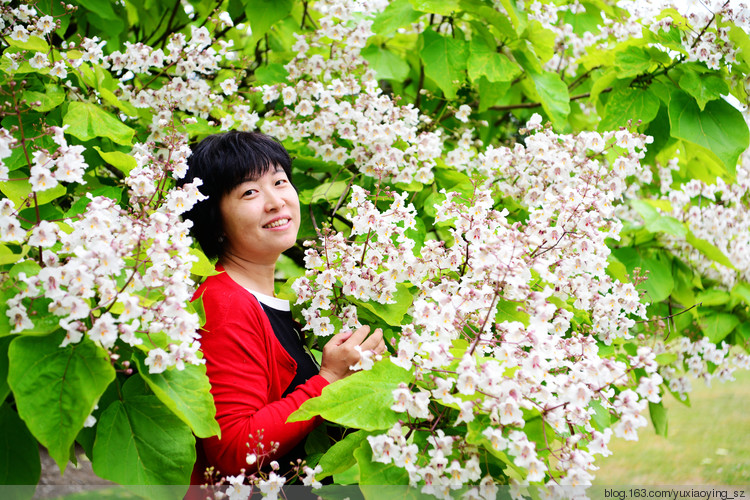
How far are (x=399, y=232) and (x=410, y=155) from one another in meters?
0.74

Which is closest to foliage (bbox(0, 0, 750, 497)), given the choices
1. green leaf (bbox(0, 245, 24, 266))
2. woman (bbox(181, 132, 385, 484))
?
green leaf (bbox(0, 245, 24, 266))

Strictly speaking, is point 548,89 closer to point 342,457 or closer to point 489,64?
point 489,64

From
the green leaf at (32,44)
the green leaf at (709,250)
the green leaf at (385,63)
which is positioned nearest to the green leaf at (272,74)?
the green leaf at (385,63)

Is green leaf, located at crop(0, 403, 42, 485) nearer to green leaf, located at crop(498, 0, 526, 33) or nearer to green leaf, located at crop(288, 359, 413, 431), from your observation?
green leaf, located at crop(288, 359, 413, 431)

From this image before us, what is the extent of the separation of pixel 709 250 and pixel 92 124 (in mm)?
2787

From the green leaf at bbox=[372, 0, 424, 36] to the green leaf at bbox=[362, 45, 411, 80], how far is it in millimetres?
165

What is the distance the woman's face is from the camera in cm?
211

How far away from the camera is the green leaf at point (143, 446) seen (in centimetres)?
150

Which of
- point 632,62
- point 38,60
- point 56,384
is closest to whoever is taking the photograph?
point 56,384

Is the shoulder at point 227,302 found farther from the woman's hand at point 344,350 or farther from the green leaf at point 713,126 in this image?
the green leaf at point 713,126

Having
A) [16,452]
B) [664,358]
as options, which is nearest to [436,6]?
[664,358]

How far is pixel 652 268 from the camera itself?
3105 mm

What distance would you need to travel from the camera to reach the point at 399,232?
6.40 feet

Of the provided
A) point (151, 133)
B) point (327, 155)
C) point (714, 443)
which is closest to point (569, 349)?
point (327, 155)
